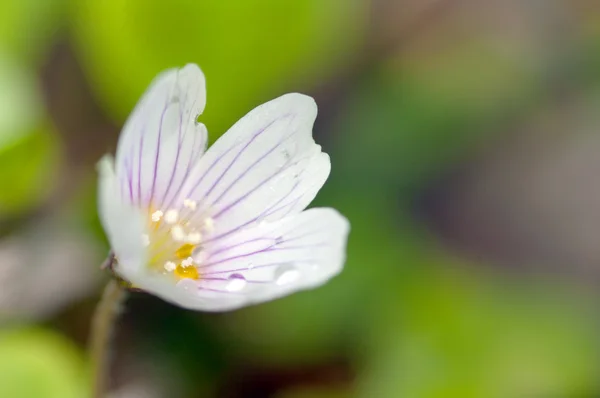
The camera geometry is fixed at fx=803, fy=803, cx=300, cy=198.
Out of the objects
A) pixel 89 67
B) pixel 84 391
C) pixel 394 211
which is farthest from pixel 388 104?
pixel 84 391

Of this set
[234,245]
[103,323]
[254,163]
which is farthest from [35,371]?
[254,163]

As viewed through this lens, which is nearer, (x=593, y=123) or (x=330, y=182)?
(x=330, y=182)

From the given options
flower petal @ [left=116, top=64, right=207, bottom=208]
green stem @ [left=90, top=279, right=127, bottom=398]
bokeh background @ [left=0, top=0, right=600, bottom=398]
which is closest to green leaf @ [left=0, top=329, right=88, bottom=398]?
bokeh background @ [left=0, top=0, right=600, bottom=398]

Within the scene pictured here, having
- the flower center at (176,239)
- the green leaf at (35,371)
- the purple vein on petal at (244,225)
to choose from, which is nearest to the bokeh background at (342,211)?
the green leaf at (35,371)

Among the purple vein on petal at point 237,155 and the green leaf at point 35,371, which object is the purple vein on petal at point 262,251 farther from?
the green leaf at point 35,371

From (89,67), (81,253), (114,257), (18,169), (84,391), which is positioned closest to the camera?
(114,257)

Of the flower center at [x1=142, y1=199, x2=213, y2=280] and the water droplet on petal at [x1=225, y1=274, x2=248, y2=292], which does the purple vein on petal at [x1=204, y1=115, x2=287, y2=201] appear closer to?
the flower center at [x1=142, y1=199, x2=213, y2=280]

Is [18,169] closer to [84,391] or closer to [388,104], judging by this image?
[84,391]
